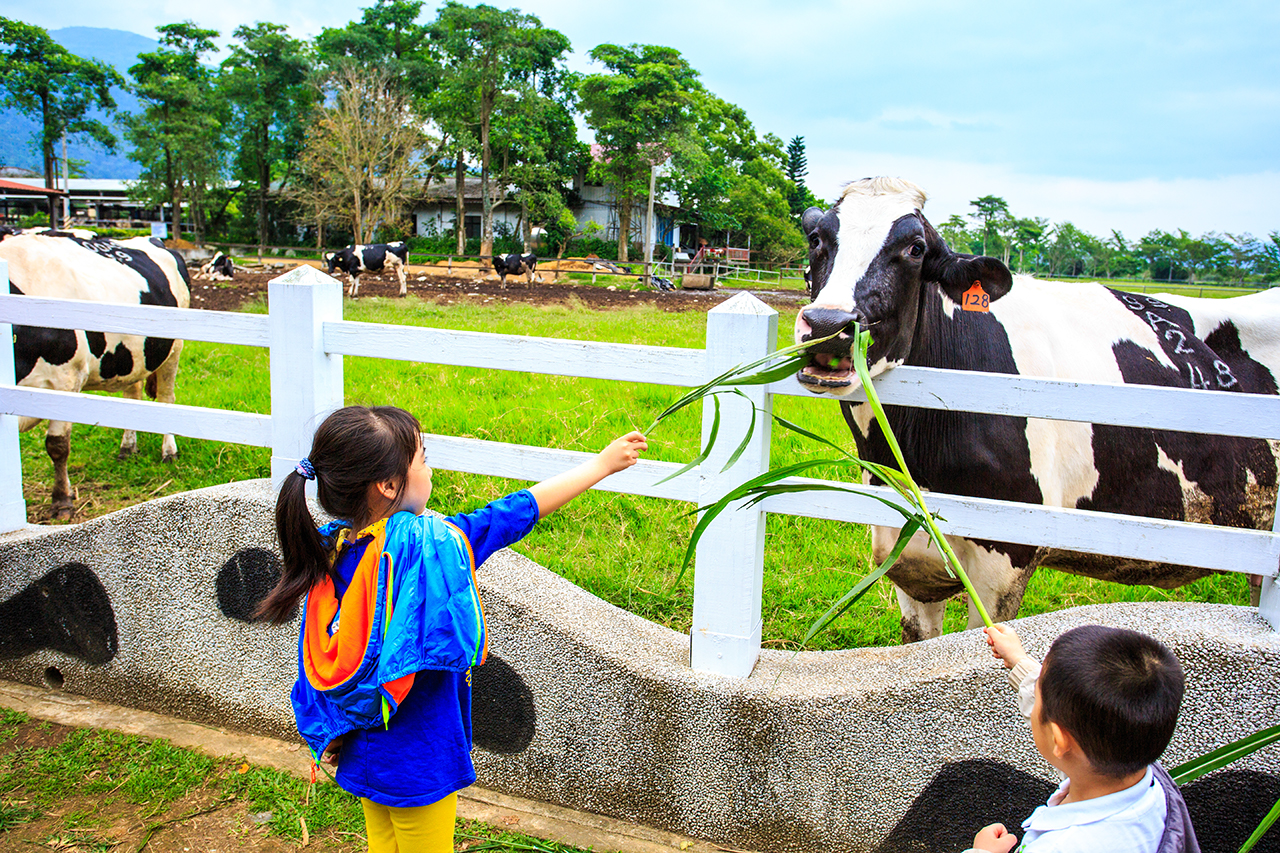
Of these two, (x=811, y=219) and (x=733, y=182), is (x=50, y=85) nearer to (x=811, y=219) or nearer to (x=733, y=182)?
(x=733, y=182)

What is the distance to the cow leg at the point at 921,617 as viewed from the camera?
3387mm

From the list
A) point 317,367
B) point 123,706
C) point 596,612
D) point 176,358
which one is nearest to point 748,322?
point 596,612

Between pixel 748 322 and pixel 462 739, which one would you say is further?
pixel 748 322

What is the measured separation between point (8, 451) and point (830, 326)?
3.41 metres

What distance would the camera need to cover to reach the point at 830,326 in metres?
2.52

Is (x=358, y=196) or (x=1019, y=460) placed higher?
(x=358, y=196)

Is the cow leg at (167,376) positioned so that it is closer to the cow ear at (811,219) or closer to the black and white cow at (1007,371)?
the cow ear at (811,219)

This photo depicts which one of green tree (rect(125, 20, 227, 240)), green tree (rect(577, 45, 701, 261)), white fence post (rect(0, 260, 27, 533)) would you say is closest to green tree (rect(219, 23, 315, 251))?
green tree (rect(125, 20, 227, 240))

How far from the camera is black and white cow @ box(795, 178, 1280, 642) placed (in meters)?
2.88

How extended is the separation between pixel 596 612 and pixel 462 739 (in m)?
1.05

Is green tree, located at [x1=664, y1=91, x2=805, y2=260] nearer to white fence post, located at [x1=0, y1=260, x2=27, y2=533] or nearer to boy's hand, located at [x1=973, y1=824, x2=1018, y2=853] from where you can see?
white fence post, located at [x1=0, y1=260, x2=27, y2=533]

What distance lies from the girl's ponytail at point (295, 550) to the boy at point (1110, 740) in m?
1.42

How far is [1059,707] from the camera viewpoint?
1.40 m

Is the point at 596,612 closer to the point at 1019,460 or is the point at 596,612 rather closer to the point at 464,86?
the point at 1019,460
